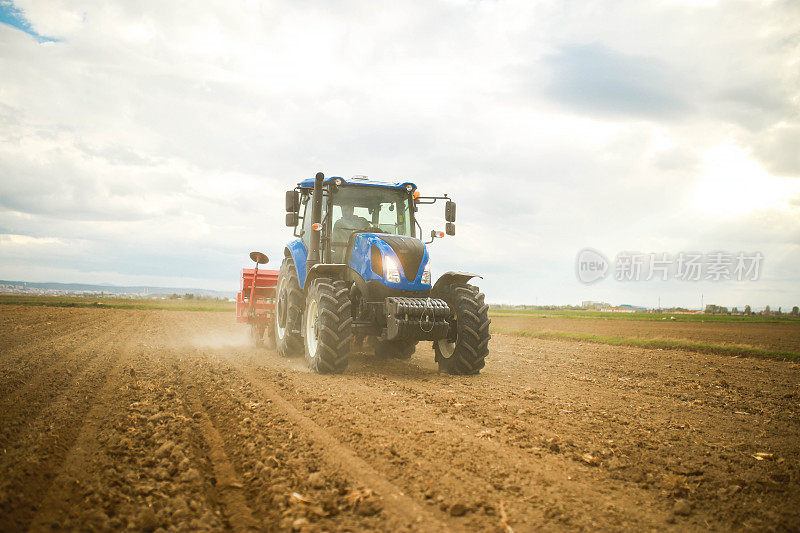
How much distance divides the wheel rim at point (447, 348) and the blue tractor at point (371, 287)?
0.06 ft

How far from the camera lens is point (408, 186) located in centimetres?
854

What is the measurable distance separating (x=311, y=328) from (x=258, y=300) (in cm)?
466

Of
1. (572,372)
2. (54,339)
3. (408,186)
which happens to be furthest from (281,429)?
(54,339)

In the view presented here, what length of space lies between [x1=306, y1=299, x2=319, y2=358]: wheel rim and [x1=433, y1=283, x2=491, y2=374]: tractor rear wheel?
6.98 feet

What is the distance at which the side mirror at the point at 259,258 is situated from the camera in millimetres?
12309

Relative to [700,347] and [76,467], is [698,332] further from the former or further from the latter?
[76,467]

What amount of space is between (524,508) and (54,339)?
13403mm

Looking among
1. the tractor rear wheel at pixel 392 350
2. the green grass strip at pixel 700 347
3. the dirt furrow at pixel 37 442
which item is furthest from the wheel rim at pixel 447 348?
the green grass strip at pixel 700 347

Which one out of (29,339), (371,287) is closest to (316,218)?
(371,287)

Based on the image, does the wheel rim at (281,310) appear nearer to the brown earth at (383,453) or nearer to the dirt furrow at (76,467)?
the brown earth at (383,453)

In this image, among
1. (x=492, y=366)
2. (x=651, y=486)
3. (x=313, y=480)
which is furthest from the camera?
(x=492, y=366)

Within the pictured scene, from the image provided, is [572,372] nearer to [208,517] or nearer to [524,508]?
[524,508]

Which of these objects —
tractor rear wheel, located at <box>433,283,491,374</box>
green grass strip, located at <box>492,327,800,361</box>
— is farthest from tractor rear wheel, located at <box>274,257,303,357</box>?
green grass strip, located at <box>492,327,800,361</box>

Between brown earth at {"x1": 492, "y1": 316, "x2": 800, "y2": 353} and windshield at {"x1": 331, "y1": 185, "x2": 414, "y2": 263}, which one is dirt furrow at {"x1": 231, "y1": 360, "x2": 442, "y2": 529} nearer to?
windshield at {"x1": 331, "y1": 185, "x2": 414, "y2": 263}
